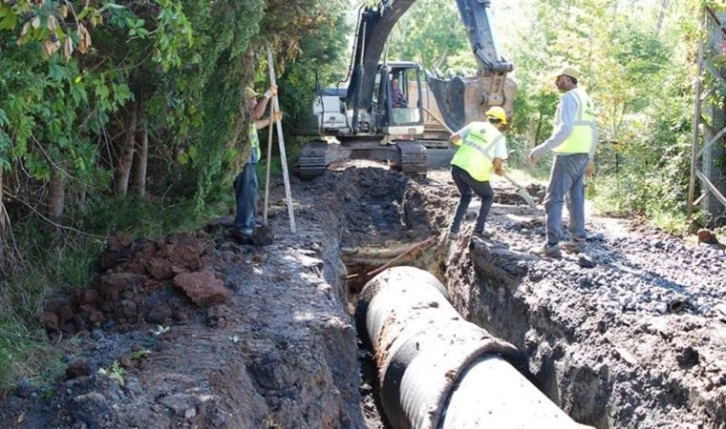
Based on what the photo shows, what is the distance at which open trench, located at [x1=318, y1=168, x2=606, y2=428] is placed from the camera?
7184 mm

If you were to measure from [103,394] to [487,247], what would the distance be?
18.1 ft

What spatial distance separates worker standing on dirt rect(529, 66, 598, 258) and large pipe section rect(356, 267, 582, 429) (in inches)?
61.2

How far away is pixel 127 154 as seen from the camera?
7152 millimetres

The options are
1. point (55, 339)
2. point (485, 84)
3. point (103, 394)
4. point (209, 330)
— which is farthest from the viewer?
point (485, 84)

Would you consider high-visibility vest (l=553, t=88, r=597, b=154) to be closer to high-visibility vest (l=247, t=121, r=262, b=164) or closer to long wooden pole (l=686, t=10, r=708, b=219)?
long wooden pole (l=686, t=10, r=708, b=219)

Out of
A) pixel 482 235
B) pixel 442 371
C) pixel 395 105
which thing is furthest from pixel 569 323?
pixel 395 105

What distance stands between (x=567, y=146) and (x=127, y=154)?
4412 millimetres

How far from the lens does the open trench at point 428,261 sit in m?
7.18

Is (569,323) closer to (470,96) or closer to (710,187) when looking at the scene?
(710,187)

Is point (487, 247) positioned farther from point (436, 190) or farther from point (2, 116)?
point (2, 116)

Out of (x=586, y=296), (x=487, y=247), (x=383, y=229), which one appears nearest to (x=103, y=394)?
(x=586, y=296)

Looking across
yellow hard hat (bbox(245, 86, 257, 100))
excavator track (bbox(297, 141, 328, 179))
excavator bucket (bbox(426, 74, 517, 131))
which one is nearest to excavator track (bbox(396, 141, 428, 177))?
excavator bucket (bbox(426, 74, 517, 131))

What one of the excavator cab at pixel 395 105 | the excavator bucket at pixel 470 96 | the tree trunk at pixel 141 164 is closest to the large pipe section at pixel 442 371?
the tree trunk at pixel 141 164

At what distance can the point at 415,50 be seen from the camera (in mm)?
46750
